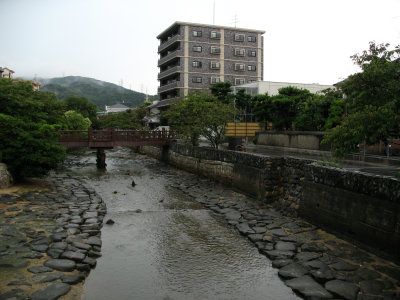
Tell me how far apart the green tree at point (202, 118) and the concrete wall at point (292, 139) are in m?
5.93

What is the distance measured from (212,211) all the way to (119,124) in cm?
4261

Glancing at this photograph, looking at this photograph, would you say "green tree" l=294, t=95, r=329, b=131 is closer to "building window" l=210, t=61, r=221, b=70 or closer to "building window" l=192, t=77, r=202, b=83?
"building window" l=192, t=77, r=202, b=83

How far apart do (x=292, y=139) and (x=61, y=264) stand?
21975 mm

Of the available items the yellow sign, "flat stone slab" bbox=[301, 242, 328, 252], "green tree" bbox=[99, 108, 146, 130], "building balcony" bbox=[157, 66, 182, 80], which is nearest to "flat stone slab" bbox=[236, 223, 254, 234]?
"flat stone slab" bbox=[301, 242, 328, 252]

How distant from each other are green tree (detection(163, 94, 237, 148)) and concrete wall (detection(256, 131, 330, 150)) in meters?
5.93

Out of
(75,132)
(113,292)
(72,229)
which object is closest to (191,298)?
(113,292)

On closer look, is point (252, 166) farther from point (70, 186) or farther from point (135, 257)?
point (70, 186)

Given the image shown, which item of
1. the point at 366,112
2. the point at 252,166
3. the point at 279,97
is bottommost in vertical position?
the point at 252,166

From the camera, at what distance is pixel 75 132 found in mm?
27734

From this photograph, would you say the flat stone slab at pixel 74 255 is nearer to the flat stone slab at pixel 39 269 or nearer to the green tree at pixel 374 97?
the flat stone slab at pixel 39 269

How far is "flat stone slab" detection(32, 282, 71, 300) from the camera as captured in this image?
19.8ft

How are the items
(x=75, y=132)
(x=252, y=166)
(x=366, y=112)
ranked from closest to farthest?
(x=366, y=112)
(x=252, y=166)
(x=75, y=132)

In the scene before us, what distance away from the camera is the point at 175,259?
8.56m

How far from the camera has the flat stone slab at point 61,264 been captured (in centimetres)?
731
